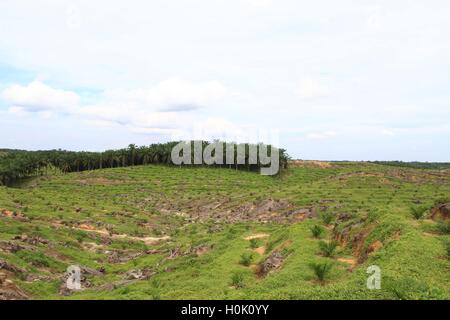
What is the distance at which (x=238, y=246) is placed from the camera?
3581 centimetres

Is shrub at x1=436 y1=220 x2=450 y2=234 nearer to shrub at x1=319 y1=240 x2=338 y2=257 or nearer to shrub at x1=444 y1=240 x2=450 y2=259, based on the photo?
shrub at x1=444 y1=240 x2=450 y2=259

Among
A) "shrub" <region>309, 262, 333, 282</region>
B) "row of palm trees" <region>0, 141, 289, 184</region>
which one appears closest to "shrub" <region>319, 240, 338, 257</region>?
"shrub" <region>309, 262, 333, 282</region>

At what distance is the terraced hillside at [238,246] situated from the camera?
2036cm

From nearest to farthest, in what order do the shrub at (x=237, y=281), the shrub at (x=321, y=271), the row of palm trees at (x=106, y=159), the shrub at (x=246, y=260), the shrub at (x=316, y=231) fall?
the shrub at (x=321, y=271) < the shrub at (x=237, y=281) < the shrub at (x=246, y=260) < the shrub at (x=316, y=231) < the row of palm trees at (x=106, y=159)

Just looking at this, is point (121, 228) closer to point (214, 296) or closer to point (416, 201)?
point (214, 296)

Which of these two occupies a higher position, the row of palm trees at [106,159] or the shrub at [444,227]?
the row of palm trees at [106,159]

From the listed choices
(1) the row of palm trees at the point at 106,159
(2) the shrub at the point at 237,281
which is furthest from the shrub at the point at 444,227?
(1) the row of palm trees at the point at 106,159

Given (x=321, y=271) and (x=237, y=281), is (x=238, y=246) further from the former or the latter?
(x=321, y=271)

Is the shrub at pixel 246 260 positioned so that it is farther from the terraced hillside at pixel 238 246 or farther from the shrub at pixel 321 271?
the shrub at pixel 321 271

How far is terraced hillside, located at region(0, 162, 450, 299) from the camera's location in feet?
66.8

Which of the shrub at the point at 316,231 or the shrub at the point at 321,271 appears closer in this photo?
the shrub at the point at 321,271

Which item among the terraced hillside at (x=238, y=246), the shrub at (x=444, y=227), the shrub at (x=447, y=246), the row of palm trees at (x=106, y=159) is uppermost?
the row of palm trees at (x=106, y=159)

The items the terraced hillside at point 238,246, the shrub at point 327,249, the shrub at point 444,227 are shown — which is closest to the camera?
the terraced hillside at point 238,246
